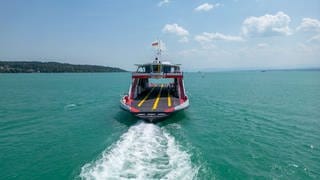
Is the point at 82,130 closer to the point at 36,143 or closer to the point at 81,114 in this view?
the point at 36,143

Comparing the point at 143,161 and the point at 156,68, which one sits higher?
the point at 156,68

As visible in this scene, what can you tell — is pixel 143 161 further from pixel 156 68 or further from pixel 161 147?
pixel 156 68

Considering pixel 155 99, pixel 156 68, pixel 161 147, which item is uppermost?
pixel 156 68

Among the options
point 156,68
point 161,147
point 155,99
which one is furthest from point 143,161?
point 156,68

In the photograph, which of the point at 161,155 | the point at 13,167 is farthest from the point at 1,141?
the point at 161,155

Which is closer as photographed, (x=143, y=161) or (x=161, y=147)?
(x=143, y=161)

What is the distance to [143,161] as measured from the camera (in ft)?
40.3

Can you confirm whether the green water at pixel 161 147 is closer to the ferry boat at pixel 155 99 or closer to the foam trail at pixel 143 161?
the foam trail at pixel 143 161

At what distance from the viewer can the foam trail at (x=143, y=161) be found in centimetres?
1084

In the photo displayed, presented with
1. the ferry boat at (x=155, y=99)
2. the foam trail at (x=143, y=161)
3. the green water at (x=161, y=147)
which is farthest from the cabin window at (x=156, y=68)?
the foam trail at (x=143, y=161)

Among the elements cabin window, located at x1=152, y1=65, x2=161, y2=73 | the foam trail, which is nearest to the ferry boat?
cabin window, located at x1=152, y1=65, x2=161, y2=73

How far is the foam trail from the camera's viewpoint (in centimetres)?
1084

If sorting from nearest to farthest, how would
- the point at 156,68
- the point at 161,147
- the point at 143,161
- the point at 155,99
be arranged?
the point at 143,161 → the point at 161,147 → the point at 155,99 → the point at 156,68

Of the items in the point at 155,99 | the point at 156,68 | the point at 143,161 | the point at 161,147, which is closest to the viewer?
the point at 143,161
